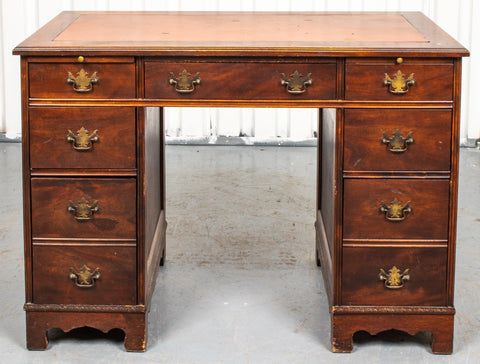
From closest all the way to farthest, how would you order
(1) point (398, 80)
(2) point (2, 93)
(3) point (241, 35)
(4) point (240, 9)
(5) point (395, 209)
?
(1) point (398, 80), (5) point (395, 209), (3) point (241, 35), (4) point (240, 9), (2) point (2, 93)

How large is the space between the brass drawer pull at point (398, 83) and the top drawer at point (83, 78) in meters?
0.80

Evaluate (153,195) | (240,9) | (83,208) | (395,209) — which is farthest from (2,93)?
(395,209)

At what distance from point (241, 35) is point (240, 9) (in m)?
2.88

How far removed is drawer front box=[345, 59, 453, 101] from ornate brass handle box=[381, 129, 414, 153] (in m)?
0.12

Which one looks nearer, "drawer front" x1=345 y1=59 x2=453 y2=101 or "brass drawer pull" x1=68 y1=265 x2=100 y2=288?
"drawer front" x1=345 y1=59 x2=453 y2=101

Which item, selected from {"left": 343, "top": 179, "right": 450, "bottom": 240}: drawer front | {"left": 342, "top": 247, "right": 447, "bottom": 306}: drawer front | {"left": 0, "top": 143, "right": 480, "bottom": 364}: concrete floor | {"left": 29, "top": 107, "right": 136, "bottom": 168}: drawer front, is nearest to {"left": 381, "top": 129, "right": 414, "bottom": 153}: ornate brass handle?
{"left": 343, "top": 179, "right": 450, "bottom": 240}: drawer front

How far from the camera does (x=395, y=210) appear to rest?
3059 mm

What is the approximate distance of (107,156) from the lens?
3033 millimetres

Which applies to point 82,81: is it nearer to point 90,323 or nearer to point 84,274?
point 84,274

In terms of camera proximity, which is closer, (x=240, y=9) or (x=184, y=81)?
(x=184, y=81)

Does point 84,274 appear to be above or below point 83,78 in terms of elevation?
below

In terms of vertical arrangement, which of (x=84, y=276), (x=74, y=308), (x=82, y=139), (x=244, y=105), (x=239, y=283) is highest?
(x=244, y=105)

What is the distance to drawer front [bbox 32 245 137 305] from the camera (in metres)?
3.10

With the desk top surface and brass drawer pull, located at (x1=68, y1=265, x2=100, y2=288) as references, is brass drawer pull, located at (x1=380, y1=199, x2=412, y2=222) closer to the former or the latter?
the desk top surface
